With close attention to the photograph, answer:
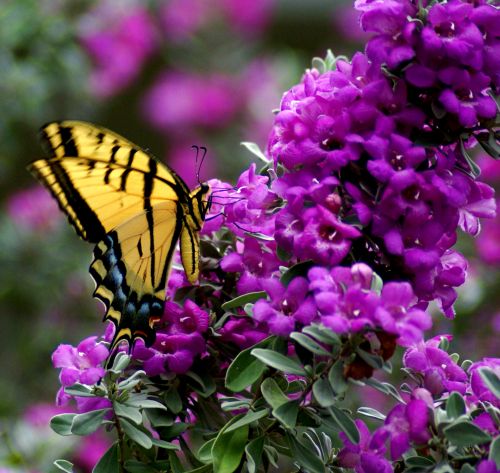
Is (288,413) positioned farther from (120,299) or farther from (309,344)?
(120,299)

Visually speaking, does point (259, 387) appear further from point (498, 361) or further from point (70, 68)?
point (70, 68)

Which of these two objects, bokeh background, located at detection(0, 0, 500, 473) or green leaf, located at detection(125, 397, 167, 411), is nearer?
green leaf, located at detection(125, 397, 167, 411)

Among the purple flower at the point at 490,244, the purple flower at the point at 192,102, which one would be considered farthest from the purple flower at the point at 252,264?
the purple flower at the point at 192,102

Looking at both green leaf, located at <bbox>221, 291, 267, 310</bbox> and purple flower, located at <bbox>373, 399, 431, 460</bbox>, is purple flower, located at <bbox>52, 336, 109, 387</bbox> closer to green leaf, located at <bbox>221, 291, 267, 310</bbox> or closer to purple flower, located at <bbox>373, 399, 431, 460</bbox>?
green leaf, located at <bbox>221, 291, 267, 310</bbox>

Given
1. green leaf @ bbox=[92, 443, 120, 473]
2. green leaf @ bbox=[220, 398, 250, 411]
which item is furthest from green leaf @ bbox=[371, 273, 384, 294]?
green leaf @ bbox=[92, 443, 120, 473]

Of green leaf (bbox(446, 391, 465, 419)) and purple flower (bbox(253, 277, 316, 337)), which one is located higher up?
purple flower (bbox(253, 277, 316, 337))

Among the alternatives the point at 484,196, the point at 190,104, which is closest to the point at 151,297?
the point at 484,196
